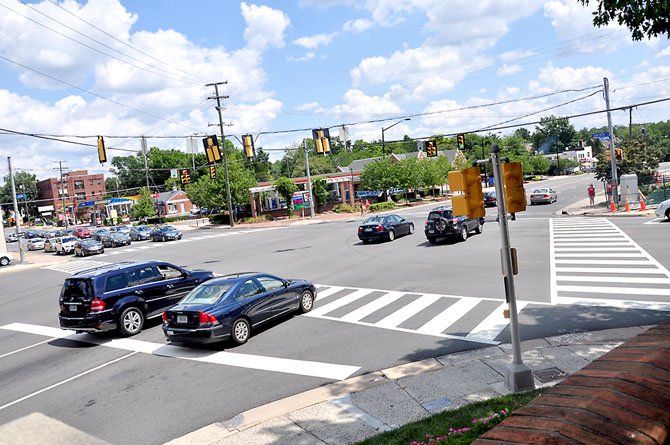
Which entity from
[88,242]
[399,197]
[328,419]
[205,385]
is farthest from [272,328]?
[399,197]

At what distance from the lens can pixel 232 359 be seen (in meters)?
11.1

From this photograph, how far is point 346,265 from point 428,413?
15076 millimetres

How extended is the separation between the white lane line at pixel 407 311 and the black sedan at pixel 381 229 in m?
13.5

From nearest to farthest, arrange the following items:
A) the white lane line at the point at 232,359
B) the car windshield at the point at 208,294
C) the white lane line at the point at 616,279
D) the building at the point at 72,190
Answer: the white lane line at the point at 232,359 < the car windshield at the point at 208,294 < the white lane line at the point at 616,279 < the building at the point at 72,190

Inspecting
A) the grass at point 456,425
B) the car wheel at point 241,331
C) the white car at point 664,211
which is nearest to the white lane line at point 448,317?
the car wheel at point 241,331

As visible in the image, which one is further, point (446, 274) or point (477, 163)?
point (446, 274)

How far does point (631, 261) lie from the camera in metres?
18.2

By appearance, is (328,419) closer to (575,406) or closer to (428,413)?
(428,413)

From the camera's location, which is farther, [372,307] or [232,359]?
[372,307]

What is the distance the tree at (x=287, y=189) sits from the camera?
2434 inches

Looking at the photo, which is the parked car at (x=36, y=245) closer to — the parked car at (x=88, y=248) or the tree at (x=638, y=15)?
the parked car at (x=88, y=248)

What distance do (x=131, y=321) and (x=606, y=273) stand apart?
13.8 m

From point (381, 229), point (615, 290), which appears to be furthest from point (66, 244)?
point (615, 290)

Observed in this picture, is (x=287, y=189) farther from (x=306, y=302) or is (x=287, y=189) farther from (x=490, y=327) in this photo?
(x=490, y=327)
